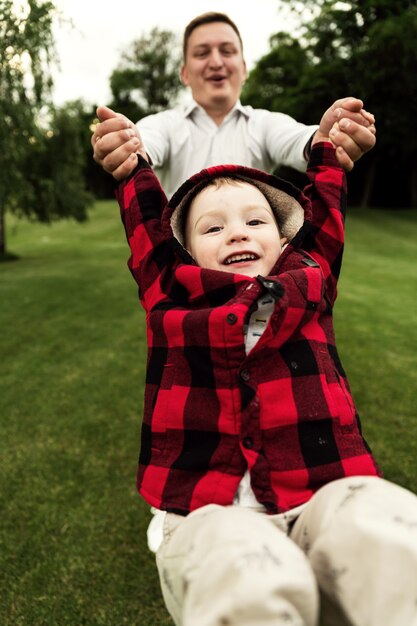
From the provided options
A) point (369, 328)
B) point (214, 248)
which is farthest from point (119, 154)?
point (369, 328)

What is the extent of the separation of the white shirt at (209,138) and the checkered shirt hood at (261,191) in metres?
0.83

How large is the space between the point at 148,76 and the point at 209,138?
133 feet

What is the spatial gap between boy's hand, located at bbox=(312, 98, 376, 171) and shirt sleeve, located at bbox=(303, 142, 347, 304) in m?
0.04

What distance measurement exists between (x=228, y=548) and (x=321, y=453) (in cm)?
46

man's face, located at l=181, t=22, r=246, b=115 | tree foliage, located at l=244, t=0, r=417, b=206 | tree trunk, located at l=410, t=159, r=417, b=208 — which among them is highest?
tree foliage, located at l=244, t=0, r=417, b=206

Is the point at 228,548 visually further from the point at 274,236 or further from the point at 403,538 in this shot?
the point at 274,236

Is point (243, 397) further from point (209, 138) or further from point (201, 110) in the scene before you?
point (201, 110)

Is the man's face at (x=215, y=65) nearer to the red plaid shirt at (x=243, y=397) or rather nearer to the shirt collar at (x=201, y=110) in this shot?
the shirt collar at (x=201, y=110)

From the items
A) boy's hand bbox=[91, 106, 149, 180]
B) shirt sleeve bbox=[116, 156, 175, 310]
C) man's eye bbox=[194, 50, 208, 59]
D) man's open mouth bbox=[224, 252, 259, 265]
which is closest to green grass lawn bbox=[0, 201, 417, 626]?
shirt sleeve bbox=[116, 156, 175, 310]

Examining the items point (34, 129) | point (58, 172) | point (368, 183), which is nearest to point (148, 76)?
point (368, 183)

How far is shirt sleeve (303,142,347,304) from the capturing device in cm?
193

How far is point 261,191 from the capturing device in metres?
1.96

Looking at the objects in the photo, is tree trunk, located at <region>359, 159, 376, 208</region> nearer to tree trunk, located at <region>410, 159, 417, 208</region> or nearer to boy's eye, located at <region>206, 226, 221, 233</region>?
tree trunk, located at <region>410, 159, 417, 208</region>

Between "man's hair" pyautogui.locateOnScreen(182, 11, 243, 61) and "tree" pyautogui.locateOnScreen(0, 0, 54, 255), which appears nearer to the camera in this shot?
"man's hair" pyautogui.locateOnScreen(182, 11, 243, 61)
